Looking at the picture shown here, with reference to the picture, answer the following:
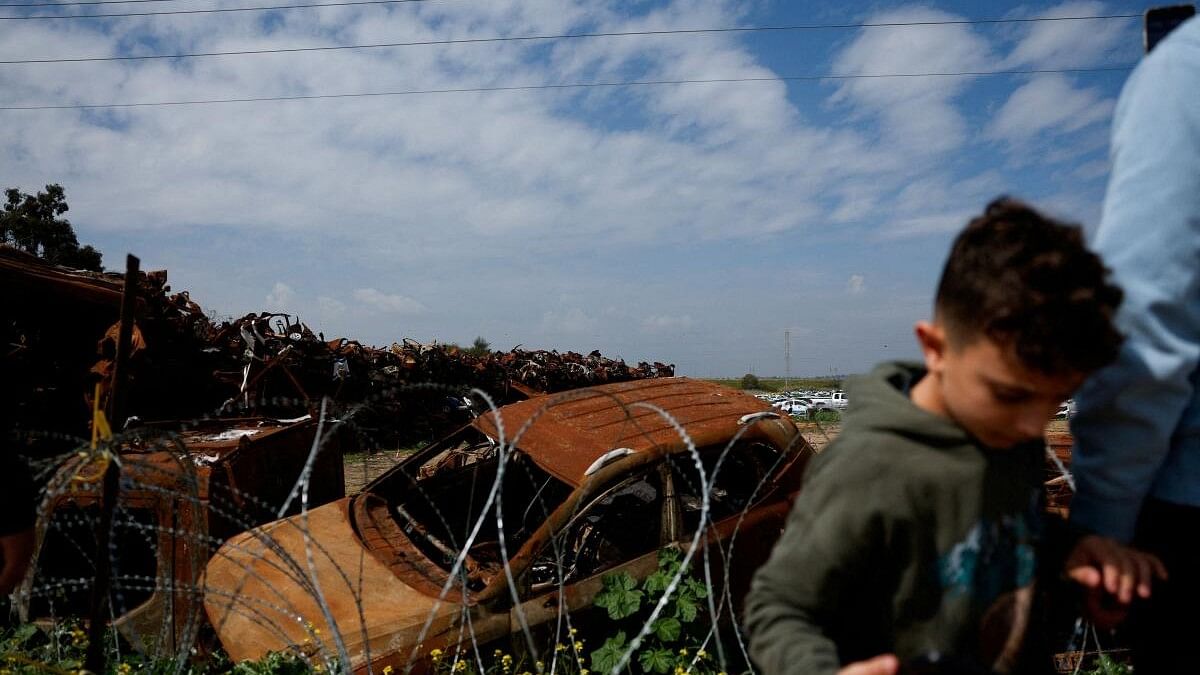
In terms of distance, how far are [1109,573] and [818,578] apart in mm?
453

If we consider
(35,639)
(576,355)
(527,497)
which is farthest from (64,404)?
(576,355)

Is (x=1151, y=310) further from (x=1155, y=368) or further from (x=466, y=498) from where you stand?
(x=466, y=498)

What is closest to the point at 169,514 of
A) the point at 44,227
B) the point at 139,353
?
the point at 139,353

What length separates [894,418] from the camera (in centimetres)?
117

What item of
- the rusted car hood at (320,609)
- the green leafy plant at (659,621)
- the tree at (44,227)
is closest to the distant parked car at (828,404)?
the green leafy plant at (659,621)

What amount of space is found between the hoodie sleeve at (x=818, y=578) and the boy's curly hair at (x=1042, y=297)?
0.95 ft

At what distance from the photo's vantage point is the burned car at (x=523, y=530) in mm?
3348

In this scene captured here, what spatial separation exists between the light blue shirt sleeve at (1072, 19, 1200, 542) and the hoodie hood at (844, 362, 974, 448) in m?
0.23

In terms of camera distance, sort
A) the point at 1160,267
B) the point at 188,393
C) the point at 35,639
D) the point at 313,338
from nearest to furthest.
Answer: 1. the point at 1160,267
2. the point at 35,639
3. the point at 188,393
4. the point at 313,338

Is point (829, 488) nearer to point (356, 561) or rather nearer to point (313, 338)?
point (356, 561)

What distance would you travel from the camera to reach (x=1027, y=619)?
1233 millimetres

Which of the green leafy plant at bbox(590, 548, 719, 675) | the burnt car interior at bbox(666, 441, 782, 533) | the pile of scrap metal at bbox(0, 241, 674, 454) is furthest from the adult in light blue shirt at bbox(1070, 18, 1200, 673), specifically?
Answer: the pile of scrap metal at bbox(0, 241, 674, 454)

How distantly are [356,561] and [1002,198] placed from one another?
349 centimetres

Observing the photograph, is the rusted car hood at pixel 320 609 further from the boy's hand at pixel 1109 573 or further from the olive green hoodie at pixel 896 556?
the boy's hand at pixel 1109 573
